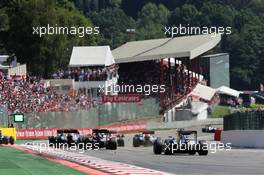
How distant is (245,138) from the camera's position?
4756cm

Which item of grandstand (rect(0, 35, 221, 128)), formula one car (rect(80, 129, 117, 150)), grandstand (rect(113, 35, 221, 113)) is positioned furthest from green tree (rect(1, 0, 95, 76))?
formula one car (rect(80, 129, 117, 150))

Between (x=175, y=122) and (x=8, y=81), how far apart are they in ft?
88.9

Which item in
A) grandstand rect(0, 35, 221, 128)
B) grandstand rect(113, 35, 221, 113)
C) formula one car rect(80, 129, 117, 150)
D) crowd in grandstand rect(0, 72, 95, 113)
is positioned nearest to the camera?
formula one car rect(80, 129, 117, 150)

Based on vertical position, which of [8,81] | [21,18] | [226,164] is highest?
[21,18]

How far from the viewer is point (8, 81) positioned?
219ft

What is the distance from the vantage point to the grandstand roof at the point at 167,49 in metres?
93.9

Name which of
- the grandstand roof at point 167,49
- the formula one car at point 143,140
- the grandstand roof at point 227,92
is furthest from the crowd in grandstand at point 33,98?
the grandstand roof at point 227,92

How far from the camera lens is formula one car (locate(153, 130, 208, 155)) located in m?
37.0

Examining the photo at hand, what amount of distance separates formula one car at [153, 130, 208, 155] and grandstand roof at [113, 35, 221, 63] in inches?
2161

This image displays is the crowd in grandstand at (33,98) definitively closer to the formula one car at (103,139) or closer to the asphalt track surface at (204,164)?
the formula one car at (103,139)

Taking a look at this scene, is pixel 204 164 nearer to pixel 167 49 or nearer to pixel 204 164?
pixel 204 164

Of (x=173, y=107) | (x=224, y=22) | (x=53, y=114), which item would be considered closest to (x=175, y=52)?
(x=173, y=107)

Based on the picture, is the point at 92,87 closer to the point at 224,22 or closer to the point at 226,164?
the point at 226,164

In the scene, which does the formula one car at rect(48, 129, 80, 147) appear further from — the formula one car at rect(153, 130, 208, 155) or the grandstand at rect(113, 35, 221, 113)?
the grandstand at rect(113, 35, 221, 113)
